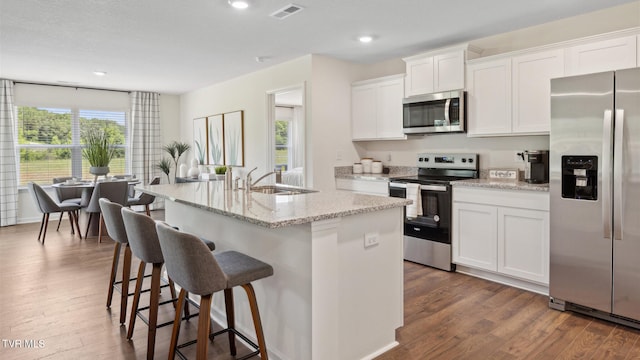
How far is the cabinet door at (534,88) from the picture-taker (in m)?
3.43

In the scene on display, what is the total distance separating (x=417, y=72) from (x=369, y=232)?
2.68m

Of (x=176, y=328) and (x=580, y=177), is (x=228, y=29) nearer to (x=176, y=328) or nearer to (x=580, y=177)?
(x=176, y=328)

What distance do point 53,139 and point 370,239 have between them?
22.7 feet

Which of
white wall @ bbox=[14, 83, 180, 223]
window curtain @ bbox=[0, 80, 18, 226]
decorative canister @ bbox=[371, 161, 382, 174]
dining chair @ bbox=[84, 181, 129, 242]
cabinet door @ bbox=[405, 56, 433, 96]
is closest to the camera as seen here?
cabinet door @ bbox=[405, 56, 433, 96]

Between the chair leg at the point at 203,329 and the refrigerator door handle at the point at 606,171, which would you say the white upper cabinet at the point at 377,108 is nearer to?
the refrigerator door handle at the point at 606,171

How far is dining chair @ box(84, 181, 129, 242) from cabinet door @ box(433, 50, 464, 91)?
430cm

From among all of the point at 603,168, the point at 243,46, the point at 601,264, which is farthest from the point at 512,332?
the point at 243,46

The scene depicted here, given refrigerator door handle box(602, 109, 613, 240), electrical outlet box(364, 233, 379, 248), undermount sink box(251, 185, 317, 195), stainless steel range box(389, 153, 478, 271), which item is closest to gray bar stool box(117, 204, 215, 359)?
electrical outlet box(364, 233, 379, 248)

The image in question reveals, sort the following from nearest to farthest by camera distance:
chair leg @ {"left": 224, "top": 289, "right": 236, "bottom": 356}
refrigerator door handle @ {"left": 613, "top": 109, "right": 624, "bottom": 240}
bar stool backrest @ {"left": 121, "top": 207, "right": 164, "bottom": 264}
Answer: bar stool backrest @ {"left": 121, "top": 207, "right": 164, "bottom": 264} → chair leg @ {"left": 224, "top": 289, "right": 236, "bottom": 356} → refrigerator door handle @ {"left": 613, "top": 109, "right": 624, "bottom": 240}

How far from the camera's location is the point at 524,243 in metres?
3.39

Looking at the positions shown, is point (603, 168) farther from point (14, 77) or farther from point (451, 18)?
point (14, 77)

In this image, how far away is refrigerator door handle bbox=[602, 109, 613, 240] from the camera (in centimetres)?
265

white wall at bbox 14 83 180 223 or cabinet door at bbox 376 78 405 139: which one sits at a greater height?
white wall at bbox 14 83 180 223

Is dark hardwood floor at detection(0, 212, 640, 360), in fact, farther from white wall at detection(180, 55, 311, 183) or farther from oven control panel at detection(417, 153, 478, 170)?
white wall at detection(180, 55, 311, 183)
